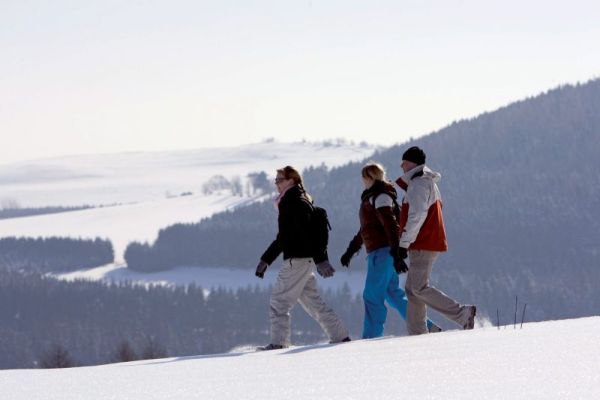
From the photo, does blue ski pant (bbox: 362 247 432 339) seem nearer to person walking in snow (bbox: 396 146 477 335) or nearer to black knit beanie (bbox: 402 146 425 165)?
person walking in snow (bbox: 396 146 477 335)

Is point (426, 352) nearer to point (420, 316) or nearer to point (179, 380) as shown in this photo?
point (179, 380)

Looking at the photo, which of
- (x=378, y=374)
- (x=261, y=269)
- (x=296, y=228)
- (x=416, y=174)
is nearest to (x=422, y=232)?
(x=416, y=174)

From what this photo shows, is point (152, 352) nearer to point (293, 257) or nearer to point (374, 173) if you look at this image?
point (293, 257)

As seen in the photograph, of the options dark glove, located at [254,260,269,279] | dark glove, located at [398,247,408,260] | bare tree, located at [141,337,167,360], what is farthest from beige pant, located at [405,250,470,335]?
bare tree, located at [141,337,167,360]

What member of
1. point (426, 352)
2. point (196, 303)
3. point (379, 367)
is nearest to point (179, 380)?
point (379, 367)

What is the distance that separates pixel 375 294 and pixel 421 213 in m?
1.28

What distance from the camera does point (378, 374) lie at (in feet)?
21.8

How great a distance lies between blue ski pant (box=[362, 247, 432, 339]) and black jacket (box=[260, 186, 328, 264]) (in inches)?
22.4

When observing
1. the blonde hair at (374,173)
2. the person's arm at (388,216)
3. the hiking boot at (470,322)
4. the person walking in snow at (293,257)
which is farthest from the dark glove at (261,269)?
the hiking boot at (470,322)

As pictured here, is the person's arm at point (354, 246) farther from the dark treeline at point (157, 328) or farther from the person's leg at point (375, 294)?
the dark treeline at point (157, 328)

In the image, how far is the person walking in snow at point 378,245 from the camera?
11.4m

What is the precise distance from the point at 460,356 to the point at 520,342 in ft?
2.76

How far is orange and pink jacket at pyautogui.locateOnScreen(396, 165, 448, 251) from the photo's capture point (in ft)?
35.6

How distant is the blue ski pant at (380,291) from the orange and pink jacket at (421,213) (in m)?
0.59
